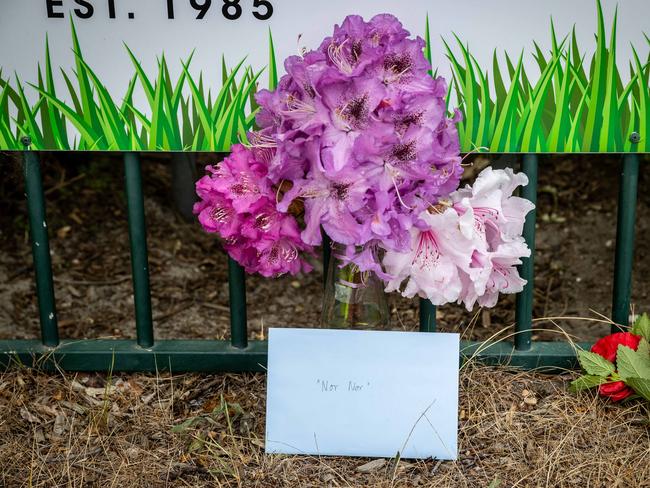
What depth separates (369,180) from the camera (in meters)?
1.12

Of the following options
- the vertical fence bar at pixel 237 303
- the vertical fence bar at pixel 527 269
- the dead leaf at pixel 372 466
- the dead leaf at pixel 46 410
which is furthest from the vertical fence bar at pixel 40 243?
the vertical fence bar at pixel 527 269

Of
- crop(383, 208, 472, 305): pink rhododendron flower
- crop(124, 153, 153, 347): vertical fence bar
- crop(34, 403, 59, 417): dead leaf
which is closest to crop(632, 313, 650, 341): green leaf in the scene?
crop(383, 208, 472, 305): pink rhododendron flower

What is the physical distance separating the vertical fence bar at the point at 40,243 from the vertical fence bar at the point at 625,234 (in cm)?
109

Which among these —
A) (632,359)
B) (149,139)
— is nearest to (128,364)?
(149,139)

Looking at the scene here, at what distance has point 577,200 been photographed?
2682 millimetres

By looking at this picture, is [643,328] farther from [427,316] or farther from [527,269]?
[427,316]

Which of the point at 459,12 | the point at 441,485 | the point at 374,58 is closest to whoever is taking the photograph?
the point at 374,58

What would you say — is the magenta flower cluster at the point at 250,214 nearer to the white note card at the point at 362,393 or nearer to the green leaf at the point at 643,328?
the white note card at the point at 362,393

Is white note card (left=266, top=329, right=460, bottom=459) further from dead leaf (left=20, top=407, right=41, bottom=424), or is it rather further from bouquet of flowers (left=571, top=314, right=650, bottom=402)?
dead leaf (left=20, top=407, right=41, bottom=424)

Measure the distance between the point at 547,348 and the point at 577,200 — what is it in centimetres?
125

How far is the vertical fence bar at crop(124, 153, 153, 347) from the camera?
1.50 m

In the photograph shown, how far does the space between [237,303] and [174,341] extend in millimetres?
166

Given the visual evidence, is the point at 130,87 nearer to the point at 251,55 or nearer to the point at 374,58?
the point at 251,55

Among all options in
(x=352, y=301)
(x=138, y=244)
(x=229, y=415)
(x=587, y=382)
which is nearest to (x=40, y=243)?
(x=138, y=244)
